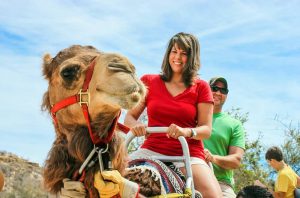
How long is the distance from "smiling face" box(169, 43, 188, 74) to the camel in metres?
1.18

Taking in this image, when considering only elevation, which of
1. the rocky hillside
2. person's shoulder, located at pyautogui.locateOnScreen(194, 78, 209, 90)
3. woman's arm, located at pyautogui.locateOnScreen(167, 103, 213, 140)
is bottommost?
the rocky hillside

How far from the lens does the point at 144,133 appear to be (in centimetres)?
473

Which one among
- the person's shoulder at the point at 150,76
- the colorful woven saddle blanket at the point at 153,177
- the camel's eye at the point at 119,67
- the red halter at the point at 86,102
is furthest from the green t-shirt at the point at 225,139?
the camel's eye at the point at 119,67

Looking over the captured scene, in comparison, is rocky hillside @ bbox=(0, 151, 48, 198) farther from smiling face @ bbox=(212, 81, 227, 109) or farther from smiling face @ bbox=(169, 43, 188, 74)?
smiling face @ bbox=(169, 43, 188, 74)

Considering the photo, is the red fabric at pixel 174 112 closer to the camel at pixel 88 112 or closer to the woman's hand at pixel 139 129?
the woman's hand at pixel 139 129

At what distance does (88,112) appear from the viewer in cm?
400

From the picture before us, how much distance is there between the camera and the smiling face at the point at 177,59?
17.1 feet

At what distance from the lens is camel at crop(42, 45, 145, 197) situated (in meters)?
3.84

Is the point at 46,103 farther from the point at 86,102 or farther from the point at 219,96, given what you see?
the point at 219,96

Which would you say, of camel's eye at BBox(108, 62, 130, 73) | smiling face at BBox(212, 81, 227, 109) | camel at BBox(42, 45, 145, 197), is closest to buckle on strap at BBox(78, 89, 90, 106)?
camel at BBox(42, 45, 145, 197)

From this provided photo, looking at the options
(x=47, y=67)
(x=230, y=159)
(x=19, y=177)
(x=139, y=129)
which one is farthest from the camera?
(x=19, y=177)

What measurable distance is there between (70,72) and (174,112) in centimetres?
125

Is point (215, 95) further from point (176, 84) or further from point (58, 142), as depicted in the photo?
point (58, 142)

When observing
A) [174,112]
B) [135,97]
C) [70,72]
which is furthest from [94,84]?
[174,112]
